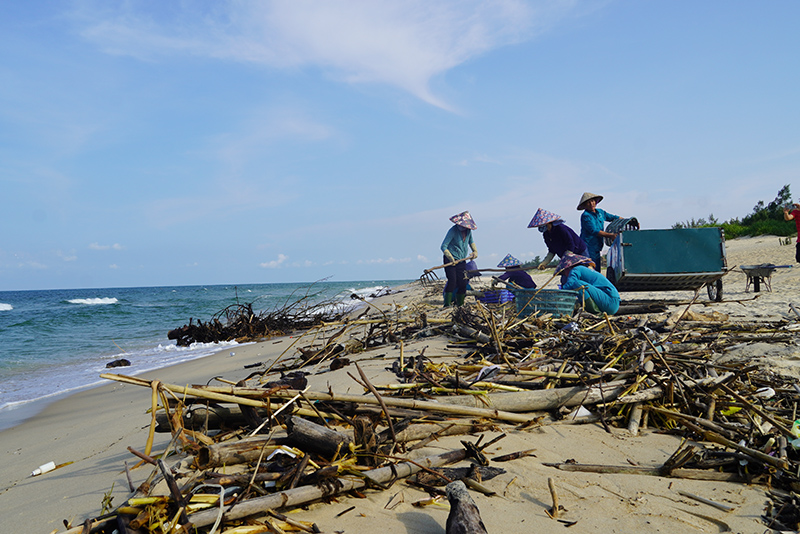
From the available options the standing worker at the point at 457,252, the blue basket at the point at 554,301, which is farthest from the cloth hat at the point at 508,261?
the blue basket at the point at 554,301

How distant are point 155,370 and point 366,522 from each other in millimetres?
6727

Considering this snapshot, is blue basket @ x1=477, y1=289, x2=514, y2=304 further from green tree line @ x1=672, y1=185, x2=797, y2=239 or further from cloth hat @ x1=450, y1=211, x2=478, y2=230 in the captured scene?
green tree line @ x1=672, y1=185, x2=797, y2=239

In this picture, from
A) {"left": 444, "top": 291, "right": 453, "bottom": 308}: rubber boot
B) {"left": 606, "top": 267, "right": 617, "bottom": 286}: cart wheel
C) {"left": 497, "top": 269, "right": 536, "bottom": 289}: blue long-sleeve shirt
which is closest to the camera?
{"left": 606, "top": 267, "right": 617, "bottom": 286}: cart wheel

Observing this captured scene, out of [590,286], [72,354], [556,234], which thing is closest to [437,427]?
[590,286]

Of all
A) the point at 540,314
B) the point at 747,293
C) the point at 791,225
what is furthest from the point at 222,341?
the point at 791,225

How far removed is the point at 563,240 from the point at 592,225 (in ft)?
3.61

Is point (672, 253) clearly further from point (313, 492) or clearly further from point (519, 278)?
point (313, 492)

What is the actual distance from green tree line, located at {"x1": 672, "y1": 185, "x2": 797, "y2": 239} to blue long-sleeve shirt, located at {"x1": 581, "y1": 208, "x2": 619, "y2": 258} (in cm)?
1487

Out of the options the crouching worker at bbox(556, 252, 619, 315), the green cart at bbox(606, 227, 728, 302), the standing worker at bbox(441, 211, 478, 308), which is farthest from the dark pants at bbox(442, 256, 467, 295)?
the green cart at bbox(606, 227, 728, 302)

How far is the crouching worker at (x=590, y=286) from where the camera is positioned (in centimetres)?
602

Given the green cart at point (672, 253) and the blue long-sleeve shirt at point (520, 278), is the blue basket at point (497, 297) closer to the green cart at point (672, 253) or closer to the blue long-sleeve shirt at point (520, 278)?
the blue long-sleeve shirt at point (520, 278)

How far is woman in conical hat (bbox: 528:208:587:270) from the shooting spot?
7.16m

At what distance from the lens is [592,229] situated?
7.92 metres

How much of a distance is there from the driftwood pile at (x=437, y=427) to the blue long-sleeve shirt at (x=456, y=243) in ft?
17.7
